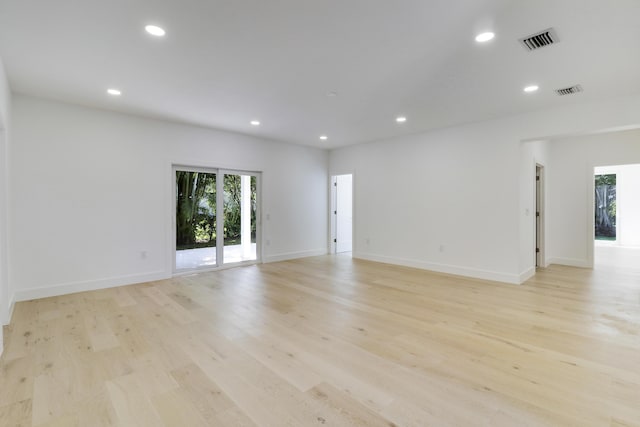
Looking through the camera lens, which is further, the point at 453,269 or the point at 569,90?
the point at 453,269

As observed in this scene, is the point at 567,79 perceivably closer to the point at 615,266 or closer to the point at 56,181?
the point at 615,266

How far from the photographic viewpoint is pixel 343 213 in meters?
8.23

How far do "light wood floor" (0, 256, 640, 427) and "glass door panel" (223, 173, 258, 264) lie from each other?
181 centimetres

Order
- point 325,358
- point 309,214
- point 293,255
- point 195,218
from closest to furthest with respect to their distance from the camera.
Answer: point 325,358 → point 195,218 → point 293,255 → point 309,214

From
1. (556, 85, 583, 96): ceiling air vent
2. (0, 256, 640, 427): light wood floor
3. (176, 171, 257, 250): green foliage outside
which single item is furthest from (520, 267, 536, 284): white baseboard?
(176, 171, 257, 250): green foliage outside

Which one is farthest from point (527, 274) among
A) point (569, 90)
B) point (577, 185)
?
point (569, 90)

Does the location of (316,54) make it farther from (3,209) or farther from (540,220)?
(540,220)

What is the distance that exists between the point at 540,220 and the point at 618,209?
5.87m

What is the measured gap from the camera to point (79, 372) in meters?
2.28

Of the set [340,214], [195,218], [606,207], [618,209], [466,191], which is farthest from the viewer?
[606,207]

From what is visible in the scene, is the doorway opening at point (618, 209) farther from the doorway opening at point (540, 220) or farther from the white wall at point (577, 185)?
the doorway opening at point (540, 220)

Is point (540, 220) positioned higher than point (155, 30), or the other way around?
point (155, 30)

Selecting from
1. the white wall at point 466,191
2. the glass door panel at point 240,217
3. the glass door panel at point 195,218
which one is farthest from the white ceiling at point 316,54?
the glass door panel at point 240,217

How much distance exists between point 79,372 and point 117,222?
2942mm
